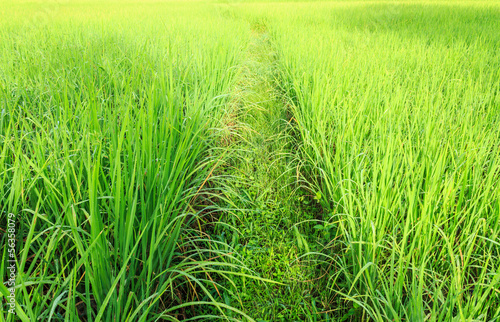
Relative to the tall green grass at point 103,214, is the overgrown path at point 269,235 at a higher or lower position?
lower

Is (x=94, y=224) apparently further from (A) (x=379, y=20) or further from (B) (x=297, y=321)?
(A) (x=379, y=20)

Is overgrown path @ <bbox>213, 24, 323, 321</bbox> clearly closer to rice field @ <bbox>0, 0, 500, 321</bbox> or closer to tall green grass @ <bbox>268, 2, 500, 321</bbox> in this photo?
rice field @ <bbox>0, 0, 500, 321</bbox>

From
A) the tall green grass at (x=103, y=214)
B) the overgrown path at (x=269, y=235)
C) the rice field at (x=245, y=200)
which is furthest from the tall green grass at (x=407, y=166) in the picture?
the tall green grass at (x=103, y=214)

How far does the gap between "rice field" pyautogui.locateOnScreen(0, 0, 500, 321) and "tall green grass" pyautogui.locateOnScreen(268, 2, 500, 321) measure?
0.01 meters

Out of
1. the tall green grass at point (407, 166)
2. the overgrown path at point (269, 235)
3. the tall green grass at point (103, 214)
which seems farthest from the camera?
the overgrown path at point (269, 235)

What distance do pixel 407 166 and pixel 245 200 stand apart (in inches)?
26.8

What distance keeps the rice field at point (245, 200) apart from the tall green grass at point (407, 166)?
0.6 inches

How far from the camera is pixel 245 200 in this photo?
1364 mm

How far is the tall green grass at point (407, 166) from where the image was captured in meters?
0.84

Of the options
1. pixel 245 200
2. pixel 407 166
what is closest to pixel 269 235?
pixel 245 200

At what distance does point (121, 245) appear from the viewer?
82cm

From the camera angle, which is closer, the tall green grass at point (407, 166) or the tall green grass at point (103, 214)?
the tall green grass at point (103, 214)

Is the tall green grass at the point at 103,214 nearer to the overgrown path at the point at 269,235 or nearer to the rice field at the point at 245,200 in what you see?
the rice field at the point at 245,200

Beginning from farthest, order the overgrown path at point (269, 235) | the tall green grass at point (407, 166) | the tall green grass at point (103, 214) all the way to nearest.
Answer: the overgrown path at point (269, 235)
the tall green grass at point (407, 166)
the tall green grass at point (103, 214)
